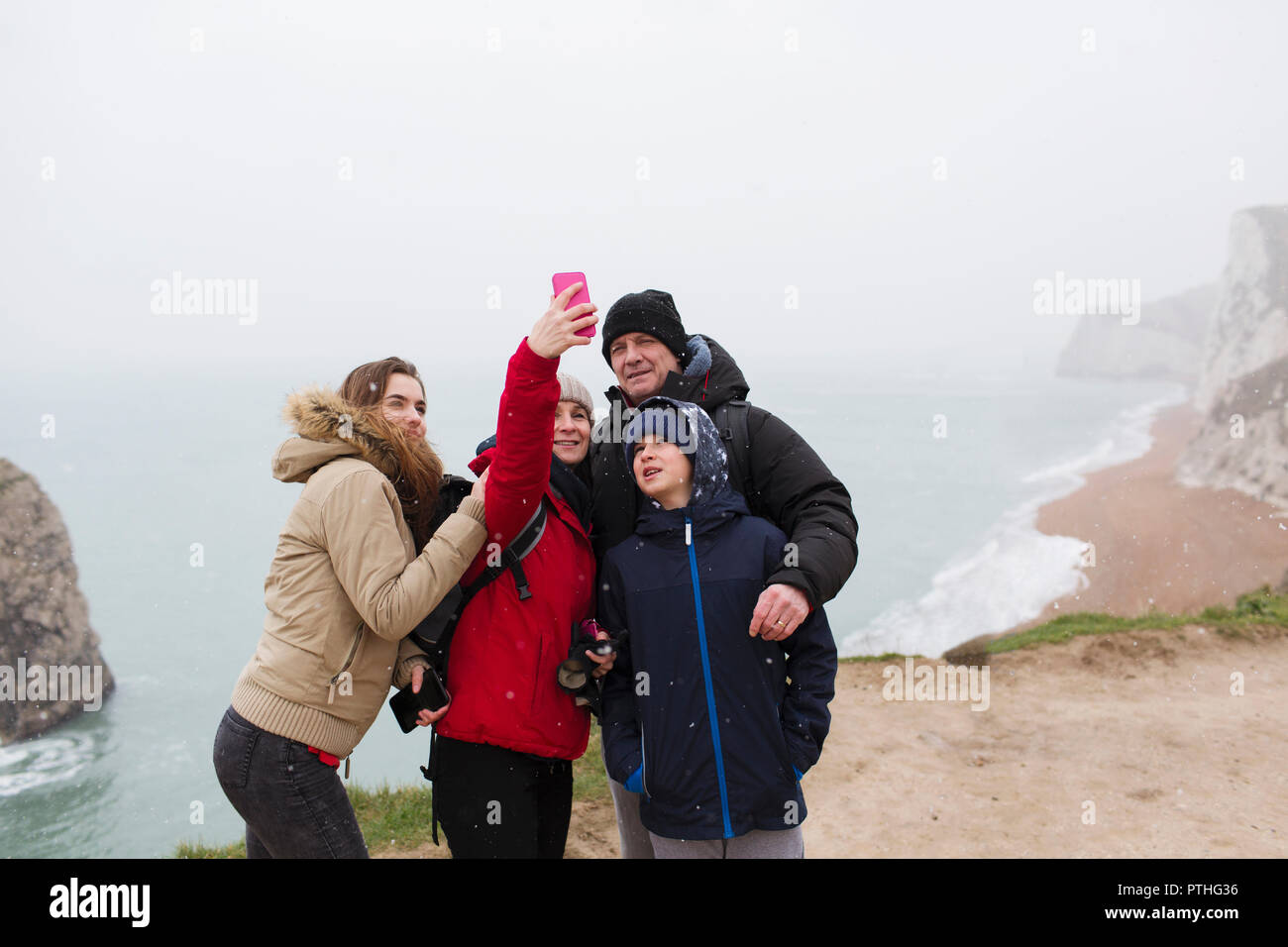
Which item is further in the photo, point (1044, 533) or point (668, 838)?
point (1044, 533)

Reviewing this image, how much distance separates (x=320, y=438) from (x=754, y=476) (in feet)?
5.44

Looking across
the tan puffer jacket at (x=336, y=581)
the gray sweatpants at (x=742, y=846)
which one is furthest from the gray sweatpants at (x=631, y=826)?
the tan puffer jacket at (x=336, y=581)

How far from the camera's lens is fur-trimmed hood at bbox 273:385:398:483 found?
2656 millimetres

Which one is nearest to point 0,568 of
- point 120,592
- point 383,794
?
point 383,794

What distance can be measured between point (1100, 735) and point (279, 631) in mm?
8791

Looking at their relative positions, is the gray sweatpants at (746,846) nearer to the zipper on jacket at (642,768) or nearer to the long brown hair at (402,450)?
the zipper on jacket at (642,768)

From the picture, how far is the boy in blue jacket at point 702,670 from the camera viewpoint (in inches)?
106

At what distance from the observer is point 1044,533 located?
4531cm

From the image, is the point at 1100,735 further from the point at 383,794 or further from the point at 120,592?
the point at 120,592

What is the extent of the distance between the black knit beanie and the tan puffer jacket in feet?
3.46

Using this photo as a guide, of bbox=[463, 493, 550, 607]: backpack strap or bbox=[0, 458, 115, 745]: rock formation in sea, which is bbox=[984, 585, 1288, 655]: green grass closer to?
bbox=[463, 493, 550, 607]: backpack strap

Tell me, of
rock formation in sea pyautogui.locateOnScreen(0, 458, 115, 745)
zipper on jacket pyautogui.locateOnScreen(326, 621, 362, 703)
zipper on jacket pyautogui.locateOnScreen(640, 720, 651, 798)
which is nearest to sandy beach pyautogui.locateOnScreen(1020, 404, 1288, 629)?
zipper on jacket pyautogui.locateOnScreen(640, 720, 651, 798)

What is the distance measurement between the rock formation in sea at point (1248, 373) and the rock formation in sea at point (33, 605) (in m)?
58.5

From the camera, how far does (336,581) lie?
263 centimetres
